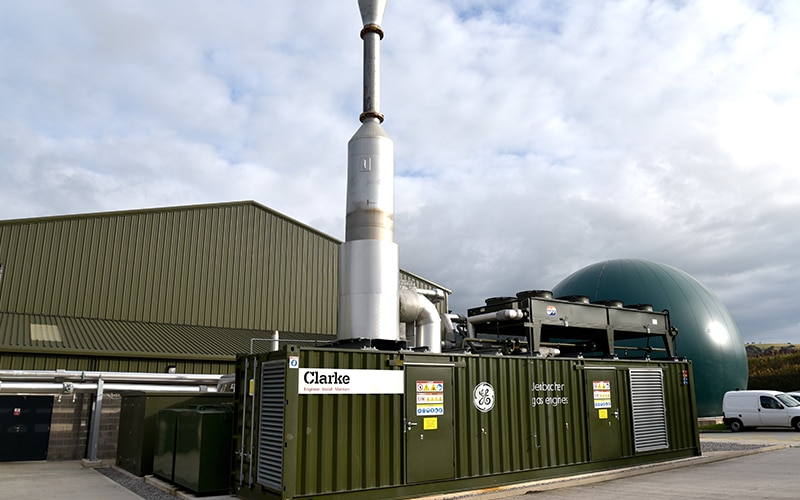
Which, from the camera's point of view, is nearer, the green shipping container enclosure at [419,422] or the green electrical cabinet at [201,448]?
the green shipping container enclosure at [419,422]

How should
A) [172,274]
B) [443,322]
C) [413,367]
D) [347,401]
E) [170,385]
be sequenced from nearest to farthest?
1. [347,401]
2. [413,367]
3. [443,322]
4. [170,385]
5. [172,274]

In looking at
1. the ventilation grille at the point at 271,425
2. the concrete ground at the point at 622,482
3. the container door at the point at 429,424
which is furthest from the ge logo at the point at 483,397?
the ventilation grille at the point at 271,425

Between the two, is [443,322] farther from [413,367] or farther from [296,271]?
[296,271]

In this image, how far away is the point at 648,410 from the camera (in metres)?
16.6

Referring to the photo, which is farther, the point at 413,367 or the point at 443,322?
the point at 443,322

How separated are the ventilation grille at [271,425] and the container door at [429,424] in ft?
8.80

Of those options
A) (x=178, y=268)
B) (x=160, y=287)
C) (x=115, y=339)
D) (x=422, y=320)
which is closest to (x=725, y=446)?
(x=422, y=320)

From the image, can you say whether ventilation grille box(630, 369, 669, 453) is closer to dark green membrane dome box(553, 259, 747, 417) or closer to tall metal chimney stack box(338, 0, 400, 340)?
tall metal chimney stack box(338, 0, 400, 340)

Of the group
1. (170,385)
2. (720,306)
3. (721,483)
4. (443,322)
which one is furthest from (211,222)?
(720,306)

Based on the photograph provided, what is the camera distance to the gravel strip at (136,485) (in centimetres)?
1231

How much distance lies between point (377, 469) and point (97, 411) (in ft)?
37.3

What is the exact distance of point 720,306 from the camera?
1265 inches

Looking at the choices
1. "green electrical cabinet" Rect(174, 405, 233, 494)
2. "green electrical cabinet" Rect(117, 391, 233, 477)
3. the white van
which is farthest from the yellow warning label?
the white van

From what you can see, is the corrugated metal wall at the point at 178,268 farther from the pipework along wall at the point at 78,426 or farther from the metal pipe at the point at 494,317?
the metal pipe at the point at 494,317
